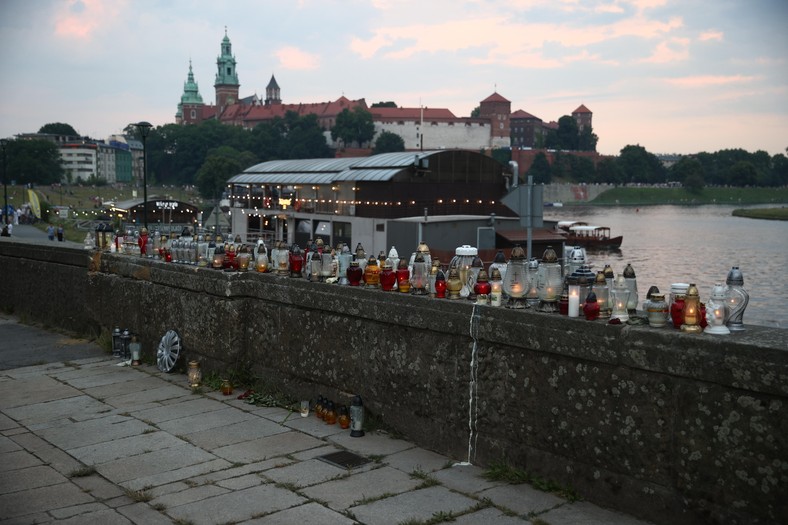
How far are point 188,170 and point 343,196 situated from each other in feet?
414

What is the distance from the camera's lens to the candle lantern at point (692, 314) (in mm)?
5277

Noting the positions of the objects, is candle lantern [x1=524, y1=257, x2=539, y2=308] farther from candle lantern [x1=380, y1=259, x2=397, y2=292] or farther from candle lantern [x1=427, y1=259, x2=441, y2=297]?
candle lantern [x1=380, y1=259, x2=397, y2=292]

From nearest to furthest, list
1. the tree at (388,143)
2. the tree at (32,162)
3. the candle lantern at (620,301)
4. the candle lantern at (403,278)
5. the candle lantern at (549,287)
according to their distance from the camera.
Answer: the candle lantern at (620,301)
the candle lantern at (549,287)
the candle lantern at (403,278)
the tree at (32,162)
the tree at (388,143)

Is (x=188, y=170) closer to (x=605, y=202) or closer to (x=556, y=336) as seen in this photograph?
(x=605, y=202)

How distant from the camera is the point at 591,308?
5.80 m

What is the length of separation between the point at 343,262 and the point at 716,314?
4.60 m

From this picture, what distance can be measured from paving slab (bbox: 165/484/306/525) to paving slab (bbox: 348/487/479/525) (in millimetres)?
571

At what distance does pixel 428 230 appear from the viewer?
163ft

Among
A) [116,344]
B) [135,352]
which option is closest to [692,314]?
[135,352]

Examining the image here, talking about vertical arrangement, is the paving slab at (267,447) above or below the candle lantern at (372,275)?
below

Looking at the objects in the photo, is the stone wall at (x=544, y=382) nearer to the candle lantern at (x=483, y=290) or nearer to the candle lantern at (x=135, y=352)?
the candle lantern at (x=483, y=290)

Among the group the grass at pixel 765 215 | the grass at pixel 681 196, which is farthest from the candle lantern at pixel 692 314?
the grass at pixel 681 196

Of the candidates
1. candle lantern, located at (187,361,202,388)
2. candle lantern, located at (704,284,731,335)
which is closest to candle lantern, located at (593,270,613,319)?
candle lantern, located at (704,284,731,335)

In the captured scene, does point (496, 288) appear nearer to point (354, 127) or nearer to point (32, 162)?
point (32, 162)
